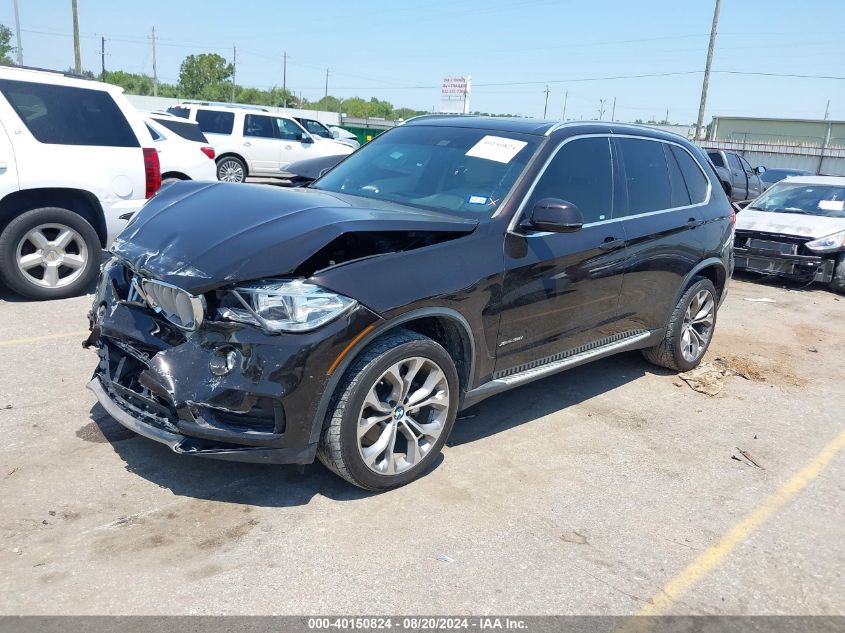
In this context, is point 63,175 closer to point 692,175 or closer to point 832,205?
point 692,175

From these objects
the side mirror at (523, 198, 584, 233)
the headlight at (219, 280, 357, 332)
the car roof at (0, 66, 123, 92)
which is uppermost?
the car roof at (0, 66, 123, 92)

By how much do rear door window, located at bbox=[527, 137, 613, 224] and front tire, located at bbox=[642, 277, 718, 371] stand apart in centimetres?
138

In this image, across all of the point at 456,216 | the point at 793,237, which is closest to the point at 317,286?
the point at 456,216

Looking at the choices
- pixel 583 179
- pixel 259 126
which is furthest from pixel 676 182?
pixel 259 126

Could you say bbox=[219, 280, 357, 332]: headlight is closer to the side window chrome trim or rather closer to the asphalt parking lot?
the asphalt parking lot

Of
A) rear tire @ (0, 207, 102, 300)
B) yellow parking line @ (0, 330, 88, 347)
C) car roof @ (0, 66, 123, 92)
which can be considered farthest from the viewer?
car roof @ (0, 66, 123, 92)

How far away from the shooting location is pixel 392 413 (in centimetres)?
354

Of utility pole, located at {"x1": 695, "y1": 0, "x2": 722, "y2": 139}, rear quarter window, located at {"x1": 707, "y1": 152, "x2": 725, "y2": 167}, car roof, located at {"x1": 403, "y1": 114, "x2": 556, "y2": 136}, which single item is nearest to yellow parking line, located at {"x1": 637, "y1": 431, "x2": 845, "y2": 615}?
car roof, located at {"x1": 403, "y1": 114, "x2": 556, "y2": 136}

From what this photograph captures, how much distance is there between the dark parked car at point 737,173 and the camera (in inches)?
784

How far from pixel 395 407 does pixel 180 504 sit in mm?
1116

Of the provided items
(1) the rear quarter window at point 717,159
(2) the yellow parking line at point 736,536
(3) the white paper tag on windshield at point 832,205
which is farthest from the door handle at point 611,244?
(1) the rear quarter window at point 717,159

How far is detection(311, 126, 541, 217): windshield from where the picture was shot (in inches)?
167

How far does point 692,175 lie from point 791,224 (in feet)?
17.3

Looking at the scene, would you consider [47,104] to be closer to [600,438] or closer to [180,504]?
[180,504]
